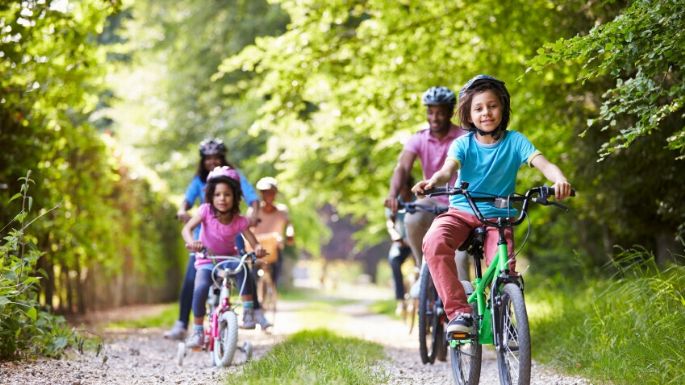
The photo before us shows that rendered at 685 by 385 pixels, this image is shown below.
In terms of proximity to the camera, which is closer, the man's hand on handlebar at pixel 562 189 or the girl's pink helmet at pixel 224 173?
the man's hand on handlebar at pixel 562 189

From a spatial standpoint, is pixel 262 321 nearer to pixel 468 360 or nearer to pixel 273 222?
pixel 468 360

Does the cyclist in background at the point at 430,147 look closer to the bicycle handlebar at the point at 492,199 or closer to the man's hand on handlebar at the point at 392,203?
the man's hand on handlebar at the point at 392,203

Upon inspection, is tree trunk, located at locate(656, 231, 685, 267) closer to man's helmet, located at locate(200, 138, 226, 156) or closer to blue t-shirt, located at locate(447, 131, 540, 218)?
man's helmet, located at locate(200, 138, 226, 156)

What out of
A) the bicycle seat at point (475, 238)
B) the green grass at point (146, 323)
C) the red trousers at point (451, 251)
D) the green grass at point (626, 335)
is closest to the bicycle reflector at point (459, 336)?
the red trousers at point (451, 251)

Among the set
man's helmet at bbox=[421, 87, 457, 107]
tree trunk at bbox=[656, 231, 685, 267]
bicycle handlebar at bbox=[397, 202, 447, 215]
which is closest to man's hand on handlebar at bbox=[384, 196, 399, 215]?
bicycle handlebar at bbox=[397, 202, 447, 215]

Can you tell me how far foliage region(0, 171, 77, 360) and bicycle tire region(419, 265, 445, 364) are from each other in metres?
2.73

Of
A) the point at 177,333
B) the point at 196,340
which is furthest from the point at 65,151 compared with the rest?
the point at 196,340

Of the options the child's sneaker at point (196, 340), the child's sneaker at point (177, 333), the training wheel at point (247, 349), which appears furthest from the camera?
the child's sneaker at point (177, 333)

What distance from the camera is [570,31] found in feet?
30.7

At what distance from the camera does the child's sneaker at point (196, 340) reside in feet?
23.7

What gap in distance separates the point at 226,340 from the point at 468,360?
7.38 feet

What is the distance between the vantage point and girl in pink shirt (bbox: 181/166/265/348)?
24.3 feet

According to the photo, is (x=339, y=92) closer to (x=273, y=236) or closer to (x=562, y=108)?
(x=273, y=236)

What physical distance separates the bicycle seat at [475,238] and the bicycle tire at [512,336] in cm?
43
